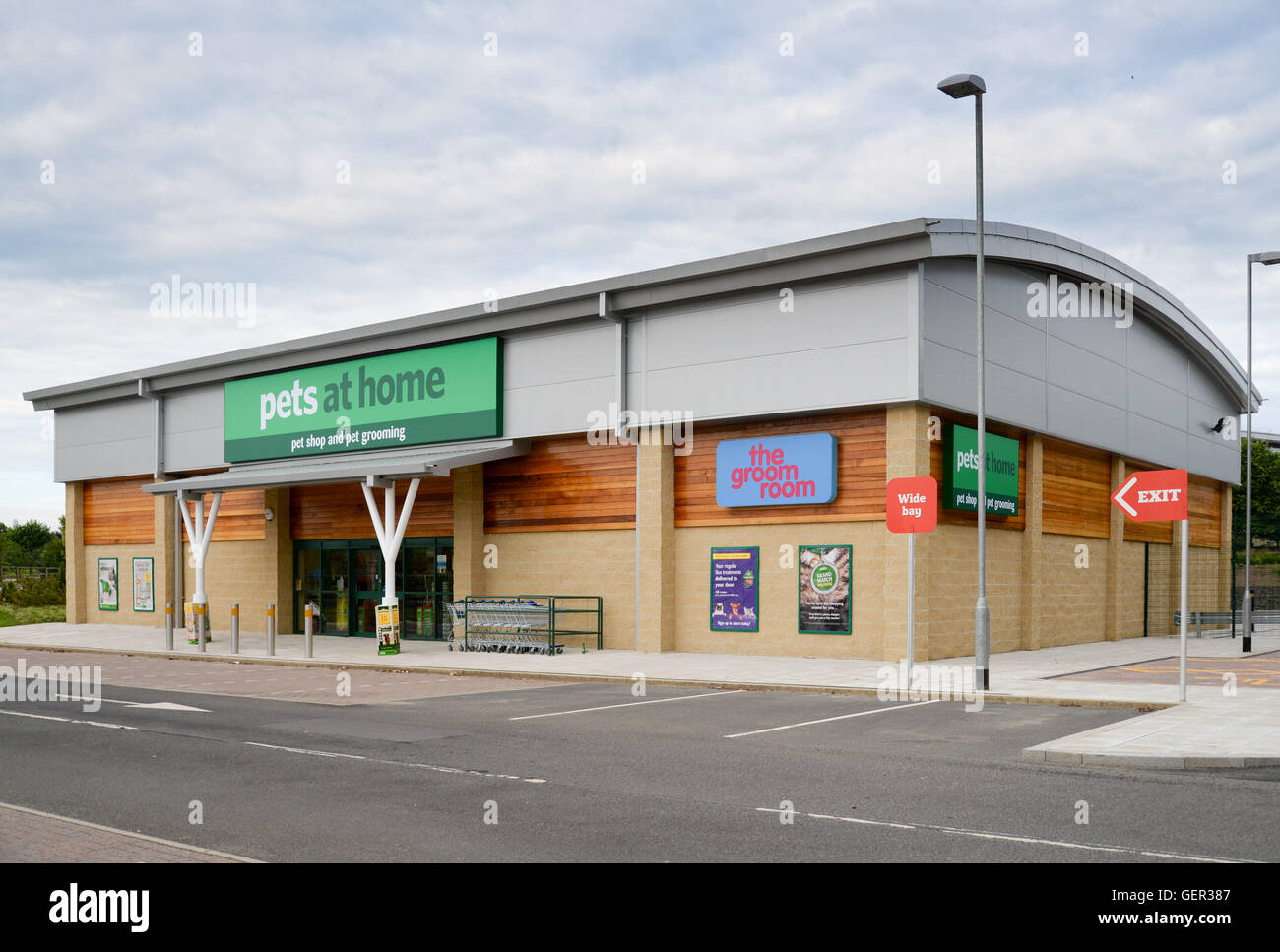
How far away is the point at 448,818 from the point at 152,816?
216 centimetres

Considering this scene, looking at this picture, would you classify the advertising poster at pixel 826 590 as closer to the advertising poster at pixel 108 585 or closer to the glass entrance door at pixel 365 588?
the glass entrance door at pixel 365 588

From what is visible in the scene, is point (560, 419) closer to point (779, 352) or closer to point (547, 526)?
point (547, 526)

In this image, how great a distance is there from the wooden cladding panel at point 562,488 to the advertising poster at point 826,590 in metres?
4.21

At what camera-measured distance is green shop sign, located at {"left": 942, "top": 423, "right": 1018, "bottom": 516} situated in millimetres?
21344

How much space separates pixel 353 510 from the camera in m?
30.0

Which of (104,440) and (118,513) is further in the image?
(118,513)

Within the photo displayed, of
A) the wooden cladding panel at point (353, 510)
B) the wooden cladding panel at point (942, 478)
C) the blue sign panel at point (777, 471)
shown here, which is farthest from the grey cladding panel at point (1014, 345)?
the wooden cladding panel at point (353, 510)

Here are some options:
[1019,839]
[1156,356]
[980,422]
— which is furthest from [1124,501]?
[1156,356]

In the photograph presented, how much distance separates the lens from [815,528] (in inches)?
843

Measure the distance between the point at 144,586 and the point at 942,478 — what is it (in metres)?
25.8

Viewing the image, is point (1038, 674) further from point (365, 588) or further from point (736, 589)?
point (365, 588)

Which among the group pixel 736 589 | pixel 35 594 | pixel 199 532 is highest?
pixel 199 532
